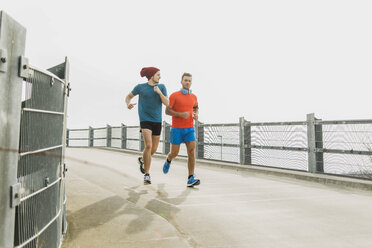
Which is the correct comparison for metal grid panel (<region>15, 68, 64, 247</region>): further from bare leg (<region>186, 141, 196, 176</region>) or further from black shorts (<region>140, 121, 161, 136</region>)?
bare leg (<region>186, 141, 196, 176</region>)

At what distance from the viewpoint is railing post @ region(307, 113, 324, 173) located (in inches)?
283

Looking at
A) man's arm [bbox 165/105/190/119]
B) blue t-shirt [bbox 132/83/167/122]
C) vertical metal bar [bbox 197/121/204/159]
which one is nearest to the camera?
man's arm [bbox 165/105/190/119]

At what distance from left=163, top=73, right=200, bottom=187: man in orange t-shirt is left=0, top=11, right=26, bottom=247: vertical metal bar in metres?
3.74

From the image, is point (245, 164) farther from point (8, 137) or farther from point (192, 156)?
point (8, 137)

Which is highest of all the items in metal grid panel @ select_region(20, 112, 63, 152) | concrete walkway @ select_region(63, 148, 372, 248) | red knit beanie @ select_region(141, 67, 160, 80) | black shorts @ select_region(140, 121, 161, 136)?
red knit beanie @ select_region(141, 67, 160, 80)

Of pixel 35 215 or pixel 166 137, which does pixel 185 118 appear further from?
pixel 166 137

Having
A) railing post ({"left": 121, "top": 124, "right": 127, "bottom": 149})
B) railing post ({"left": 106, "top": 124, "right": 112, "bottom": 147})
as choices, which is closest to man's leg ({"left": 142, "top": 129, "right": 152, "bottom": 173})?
railing post ({"left": 121, "top": 124, "right": 127, "bottom": 149})

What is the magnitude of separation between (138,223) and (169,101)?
2807 mm

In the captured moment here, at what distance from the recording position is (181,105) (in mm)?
5340

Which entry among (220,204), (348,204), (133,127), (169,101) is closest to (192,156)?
(169,101)

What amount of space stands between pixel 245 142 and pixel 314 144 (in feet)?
7.57

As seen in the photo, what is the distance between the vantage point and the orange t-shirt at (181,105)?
17.5ft

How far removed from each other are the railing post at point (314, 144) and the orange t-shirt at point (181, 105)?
11.3 feet

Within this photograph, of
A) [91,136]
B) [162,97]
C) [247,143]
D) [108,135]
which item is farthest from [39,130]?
[91,136]
